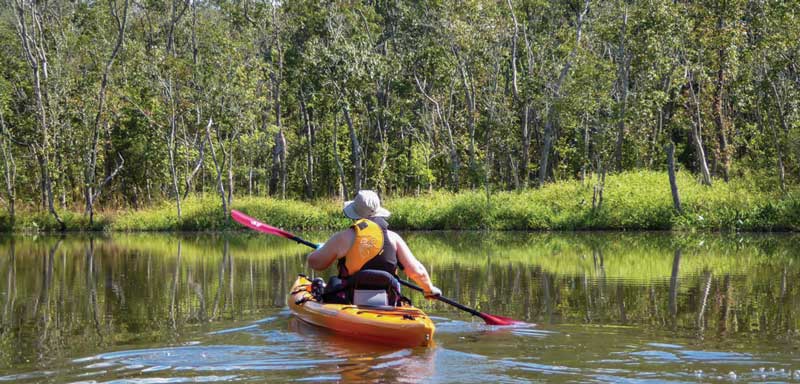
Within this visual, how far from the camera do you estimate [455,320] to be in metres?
10.9

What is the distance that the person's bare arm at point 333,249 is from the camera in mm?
9250

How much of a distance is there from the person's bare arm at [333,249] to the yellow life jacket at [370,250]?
0.06 meters

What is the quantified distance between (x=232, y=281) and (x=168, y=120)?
21.8m

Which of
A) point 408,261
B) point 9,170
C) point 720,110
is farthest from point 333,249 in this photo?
point 9,170

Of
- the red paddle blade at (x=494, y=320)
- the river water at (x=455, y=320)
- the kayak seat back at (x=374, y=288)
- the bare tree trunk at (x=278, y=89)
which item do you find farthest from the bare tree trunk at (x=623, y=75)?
the kayak seat back at (x=374, y=288)

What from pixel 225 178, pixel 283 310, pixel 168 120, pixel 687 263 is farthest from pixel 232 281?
pixel 225 178

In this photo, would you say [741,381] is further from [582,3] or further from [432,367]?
[582,3]

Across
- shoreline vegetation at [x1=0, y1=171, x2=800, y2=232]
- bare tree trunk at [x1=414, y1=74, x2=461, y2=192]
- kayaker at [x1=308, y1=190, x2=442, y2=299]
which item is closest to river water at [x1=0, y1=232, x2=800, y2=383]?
kayaker at [x1=308, y1=190, x2=442, y2=299]

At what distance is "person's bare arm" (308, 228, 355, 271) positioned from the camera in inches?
364

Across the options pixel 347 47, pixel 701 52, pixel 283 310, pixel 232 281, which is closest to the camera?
pixel 283 310

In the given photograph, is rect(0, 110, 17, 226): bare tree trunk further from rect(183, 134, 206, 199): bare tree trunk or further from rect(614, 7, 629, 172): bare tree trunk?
rect(614, 7, 629, 172): bare tree trunk

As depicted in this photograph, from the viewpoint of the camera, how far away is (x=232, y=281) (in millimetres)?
16188

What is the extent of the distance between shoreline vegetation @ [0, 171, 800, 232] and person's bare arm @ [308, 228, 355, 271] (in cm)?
1975

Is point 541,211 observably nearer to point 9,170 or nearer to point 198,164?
point 198,164
